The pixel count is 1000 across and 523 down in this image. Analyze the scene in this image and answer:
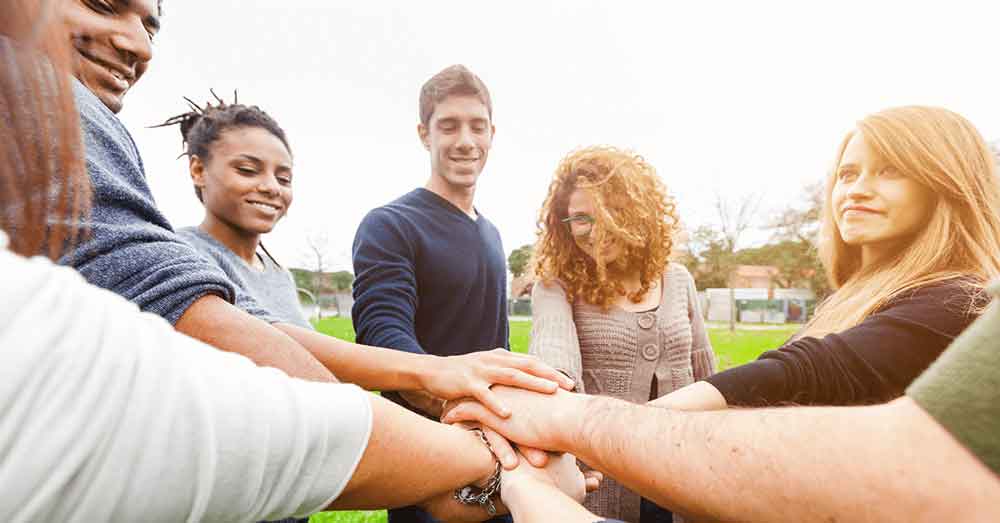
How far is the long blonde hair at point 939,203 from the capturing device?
1.87 metres

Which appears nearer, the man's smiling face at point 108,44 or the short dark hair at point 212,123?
the man's smiling face at point 108,44

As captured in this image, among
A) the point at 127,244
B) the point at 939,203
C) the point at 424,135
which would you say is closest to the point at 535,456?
the point at 127,244

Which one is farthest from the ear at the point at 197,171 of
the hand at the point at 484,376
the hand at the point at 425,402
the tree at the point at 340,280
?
the tree at the point at 340,280

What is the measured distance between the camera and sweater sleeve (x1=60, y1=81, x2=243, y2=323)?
3.58ft

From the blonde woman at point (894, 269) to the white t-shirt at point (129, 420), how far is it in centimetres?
148

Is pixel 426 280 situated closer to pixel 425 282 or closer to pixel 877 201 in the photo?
pixel 425 282

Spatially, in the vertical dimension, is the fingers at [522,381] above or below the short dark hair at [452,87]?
below

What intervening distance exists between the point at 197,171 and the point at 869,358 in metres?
3.29

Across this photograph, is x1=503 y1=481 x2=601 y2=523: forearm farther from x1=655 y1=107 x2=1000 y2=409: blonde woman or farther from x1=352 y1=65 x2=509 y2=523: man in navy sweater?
x1=352 y1=65 x2=509 y2=523: man in navy sweater

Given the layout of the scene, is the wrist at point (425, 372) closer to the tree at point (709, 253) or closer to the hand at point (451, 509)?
the hand at point (451, 509)

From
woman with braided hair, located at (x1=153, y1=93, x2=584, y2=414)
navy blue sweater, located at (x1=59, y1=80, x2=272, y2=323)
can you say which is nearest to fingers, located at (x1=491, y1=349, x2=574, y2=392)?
woman with braided hair, located at (x1=153, y1=93, x2=584, y2=414)

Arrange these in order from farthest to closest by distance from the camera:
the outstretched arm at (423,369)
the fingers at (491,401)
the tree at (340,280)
A: the tree at (340,280)
the outstretched arm at (423,369)
the fingers at (491,401)

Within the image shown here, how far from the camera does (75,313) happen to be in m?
0.61

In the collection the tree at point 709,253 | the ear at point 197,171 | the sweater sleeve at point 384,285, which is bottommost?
the tree at point 709,253
